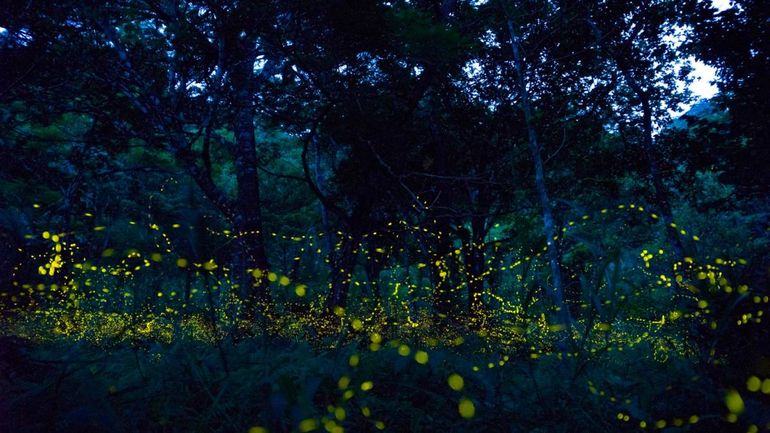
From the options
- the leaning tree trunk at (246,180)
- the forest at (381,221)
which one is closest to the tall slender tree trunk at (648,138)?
the forest at (381,221)

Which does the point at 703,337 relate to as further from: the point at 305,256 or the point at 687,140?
the point at 305,256

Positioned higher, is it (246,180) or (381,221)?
(246,180)

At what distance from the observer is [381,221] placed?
1273 centimetres

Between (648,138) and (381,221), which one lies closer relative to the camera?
(648,138)

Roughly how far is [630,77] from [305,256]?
44.1 feet

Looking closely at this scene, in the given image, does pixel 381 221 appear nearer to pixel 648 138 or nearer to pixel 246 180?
pixel 246 180

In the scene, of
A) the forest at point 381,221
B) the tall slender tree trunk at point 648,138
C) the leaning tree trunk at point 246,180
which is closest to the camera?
the forest at point 381,221

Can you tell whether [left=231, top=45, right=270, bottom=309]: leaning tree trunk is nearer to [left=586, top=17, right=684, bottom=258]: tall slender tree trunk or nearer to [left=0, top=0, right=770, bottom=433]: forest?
[left=0, top=0, right=770, bottom=433]: forest

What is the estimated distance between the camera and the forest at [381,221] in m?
2.97

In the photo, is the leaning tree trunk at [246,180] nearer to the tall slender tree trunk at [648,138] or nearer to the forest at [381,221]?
the forest at [381,221]

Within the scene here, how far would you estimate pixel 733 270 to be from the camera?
361 cm

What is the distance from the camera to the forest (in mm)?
2967

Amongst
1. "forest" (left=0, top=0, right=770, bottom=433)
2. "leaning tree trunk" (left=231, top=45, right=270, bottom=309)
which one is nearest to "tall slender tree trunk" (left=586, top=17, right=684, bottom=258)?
"forest" (left=0, top=0, right=770, bottom=433)

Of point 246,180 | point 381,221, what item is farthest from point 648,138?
point 246,180
